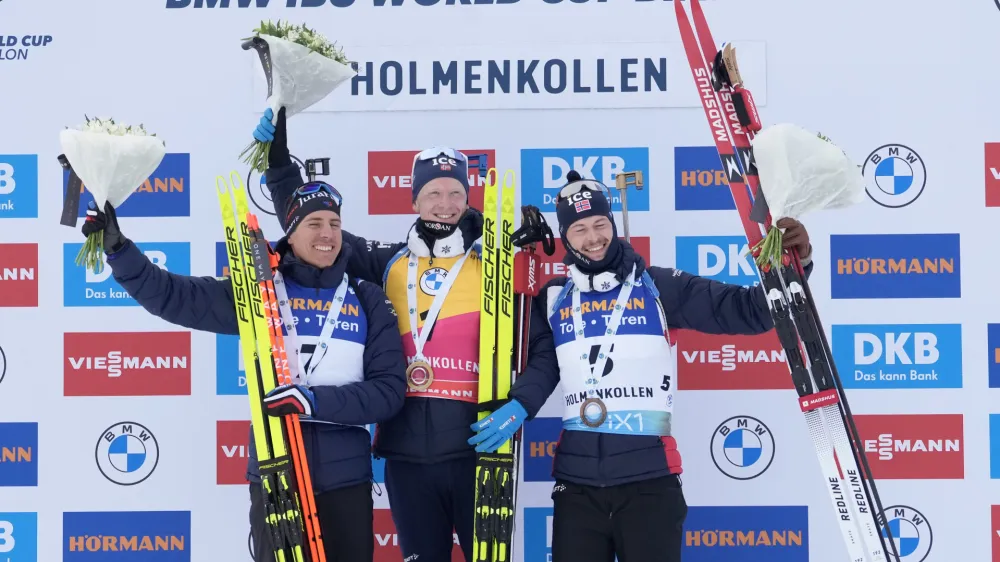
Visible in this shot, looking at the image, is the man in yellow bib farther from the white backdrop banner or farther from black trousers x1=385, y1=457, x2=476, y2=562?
the white backdrop banner

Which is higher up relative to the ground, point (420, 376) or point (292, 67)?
point (292, 67)

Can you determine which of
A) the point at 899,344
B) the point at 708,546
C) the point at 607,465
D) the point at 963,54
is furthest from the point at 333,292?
the point at 963,54

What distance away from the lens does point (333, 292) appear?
2891 mm

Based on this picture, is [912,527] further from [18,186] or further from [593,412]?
[18,186]

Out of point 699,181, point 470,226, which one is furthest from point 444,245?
point 699,181

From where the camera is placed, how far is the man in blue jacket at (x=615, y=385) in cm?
276

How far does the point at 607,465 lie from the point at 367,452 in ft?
2.66

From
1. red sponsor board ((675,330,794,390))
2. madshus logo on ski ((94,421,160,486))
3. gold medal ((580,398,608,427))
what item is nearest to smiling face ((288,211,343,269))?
gold medal ((580,398,608,427))

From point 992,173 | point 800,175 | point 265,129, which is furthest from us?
point 992,173

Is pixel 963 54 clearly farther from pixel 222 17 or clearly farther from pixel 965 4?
pixel 222 17

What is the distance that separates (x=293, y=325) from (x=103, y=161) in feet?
2.59

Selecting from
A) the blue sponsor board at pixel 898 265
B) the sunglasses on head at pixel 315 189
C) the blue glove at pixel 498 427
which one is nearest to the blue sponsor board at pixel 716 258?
the blue sponsor board at pixel 898 265

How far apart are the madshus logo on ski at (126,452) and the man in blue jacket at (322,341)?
3.99 ft

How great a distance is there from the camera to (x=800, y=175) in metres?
2.49
